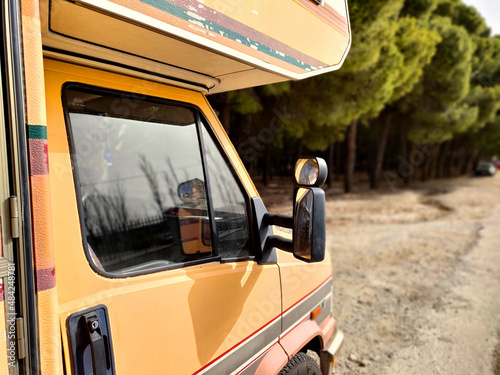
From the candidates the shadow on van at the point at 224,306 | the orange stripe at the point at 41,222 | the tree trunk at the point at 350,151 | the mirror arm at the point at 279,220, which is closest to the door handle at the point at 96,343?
the orange stripe at the point at 41,222

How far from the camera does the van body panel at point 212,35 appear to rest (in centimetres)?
114

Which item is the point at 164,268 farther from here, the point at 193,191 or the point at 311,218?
the point at 311,218

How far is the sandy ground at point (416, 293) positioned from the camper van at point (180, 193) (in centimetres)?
120

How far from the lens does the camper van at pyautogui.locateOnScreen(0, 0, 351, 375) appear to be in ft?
3.14

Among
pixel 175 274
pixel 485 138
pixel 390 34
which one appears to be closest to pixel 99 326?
pixel 175 274

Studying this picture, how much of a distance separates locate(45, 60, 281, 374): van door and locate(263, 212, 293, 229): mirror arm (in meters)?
0.11

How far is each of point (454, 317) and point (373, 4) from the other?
24.6 ft

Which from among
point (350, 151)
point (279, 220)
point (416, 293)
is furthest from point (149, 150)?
point (350, 151)

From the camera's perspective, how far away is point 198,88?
1.76 meters

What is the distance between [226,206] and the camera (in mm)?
1819

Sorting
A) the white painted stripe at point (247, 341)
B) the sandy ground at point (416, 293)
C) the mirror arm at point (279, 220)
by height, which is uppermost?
the mirror arm at point (279, 220)

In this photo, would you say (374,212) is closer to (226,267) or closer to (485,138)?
(226,267)

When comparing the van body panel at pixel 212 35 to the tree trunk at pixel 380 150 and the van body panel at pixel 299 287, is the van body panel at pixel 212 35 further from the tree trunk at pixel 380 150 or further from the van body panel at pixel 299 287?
the tree trunk at pixel 380 150

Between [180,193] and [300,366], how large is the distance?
1.27 m
